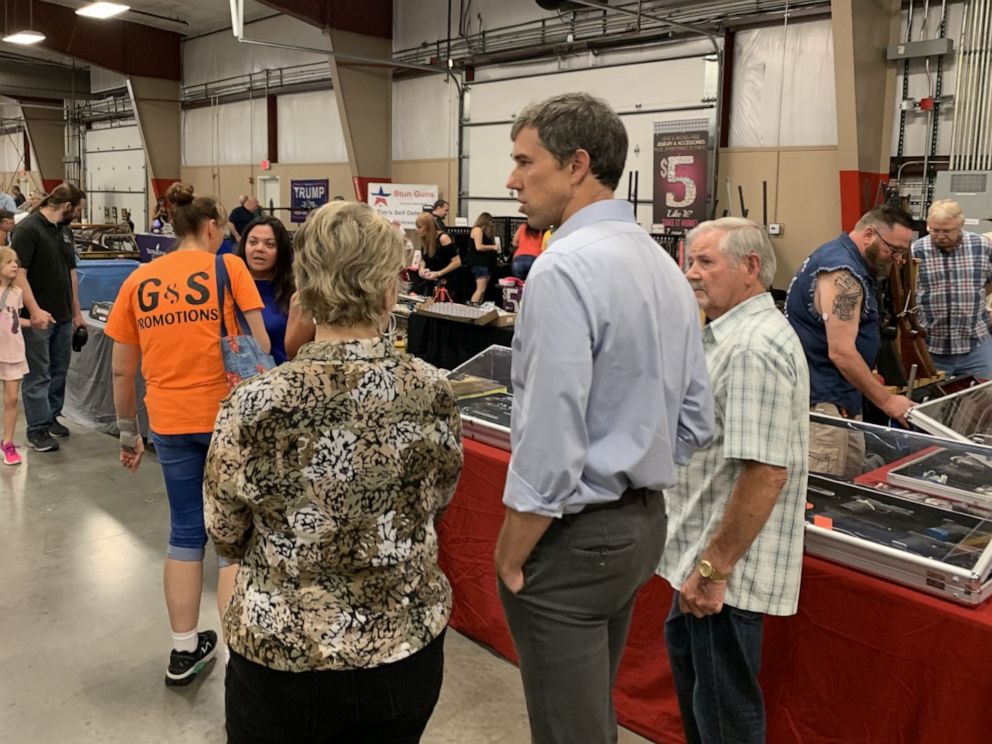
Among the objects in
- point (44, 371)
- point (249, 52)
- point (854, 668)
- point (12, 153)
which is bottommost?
point (854, 668)

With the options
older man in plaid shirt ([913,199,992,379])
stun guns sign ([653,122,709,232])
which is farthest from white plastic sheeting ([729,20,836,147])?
older man in plaid shirt ([913,199,992,379])

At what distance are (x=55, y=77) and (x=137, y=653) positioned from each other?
59.7 feet

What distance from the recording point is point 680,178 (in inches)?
330

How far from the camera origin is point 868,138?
690 cm

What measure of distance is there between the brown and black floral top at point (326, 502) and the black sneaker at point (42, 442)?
428 centimetres

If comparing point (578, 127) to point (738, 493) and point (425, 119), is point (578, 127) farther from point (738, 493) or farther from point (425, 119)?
point (425, 119)

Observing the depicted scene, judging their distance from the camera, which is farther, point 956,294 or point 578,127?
point 956,294

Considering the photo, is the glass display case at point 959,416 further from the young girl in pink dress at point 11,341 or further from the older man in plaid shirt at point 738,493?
the young girl in pink dress at point 11,341

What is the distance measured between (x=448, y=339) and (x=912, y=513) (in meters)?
4.21

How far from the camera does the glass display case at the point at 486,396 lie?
2.69 m

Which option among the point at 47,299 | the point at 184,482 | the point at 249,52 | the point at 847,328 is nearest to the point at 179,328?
the point at 184,482

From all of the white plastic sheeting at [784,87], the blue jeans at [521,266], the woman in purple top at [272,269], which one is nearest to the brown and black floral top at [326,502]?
the woman in purple top at [272,269]

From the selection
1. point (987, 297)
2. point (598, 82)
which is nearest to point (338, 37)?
point (598, 82)

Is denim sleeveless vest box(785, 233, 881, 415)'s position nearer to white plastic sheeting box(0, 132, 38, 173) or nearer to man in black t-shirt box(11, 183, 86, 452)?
man in black t-shirt box(11, 183, 86, 452)
